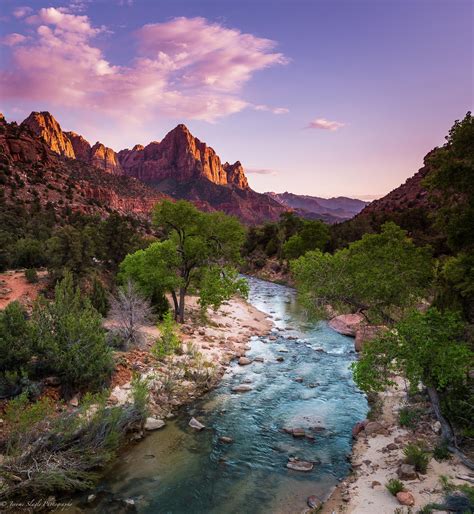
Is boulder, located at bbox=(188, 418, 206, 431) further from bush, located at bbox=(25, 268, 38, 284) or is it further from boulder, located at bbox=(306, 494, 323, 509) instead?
bush, located at bbox=(25, 268, 38, 284)

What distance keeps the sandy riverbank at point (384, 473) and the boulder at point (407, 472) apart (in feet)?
0.34

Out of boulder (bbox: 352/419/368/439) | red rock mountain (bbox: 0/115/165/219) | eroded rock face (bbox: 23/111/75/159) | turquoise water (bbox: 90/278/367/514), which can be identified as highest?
eroded rock face (bbox: 23/111/75/159)

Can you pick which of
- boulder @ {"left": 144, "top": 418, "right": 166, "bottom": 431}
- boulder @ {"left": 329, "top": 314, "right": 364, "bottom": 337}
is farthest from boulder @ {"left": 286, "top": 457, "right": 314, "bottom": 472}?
boulder @ {"left": 329, "top": 314, "right": 364, "bottom": 337}

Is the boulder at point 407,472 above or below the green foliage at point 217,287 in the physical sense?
below

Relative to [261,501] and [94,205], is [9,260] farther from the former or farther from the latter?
[94,205]

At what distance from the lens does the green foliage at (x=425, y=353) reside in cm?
990

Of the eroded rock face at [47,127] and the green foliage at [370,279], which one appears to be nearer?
the green foliage at [370,279]

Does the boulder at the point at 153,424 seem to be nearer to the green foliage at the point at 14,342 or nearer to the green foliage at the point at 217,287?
the green foliage at the point at 14,342

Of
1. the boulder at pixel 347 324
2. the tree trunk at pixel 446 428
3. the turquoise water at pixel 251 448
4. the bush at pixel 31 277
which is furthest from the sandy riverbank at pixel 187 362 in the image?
Result: the tree trunk at pixel 446 428

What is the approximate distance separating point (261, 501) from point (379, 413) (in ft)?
23.9

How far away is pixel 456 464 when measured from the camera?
1055 cm

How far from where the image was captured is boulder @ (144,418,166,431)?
14031mm

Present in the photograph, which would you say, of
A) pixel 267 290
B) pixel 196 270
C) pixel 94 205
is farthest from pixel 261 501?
pixel 94 205

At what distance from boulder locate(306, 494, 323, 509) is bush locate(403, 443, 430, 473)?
3.02 metres
